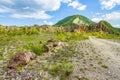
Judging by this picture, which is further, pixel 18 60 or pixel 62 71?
pixel 18 60

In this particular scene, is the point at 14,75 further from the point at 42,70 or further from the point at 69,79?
the point at 69,79

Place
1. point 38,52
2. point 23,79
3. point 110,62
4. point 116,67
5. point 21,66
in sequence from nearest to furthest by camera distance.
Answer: point 23,79 < point 21,66 < point 116,67 < point 110,62 < point 38,52

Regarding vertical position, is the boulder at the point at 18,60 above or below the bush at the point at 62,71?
above

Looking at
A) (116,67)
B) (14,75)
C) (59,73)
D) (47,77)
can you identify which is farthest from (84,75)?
(14,75)

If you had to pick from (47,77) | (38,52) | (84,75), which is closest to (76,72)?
(84,75)

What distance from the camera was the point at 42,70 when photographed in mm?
20828

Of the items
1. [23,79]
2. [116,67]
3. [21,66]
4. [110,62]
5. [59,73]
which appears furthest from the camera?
[110,62]

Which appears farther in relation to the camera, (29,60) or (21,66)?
(29,60)

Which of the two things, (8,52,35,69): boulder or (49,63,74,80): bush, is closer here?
(49,63,74,80): bush

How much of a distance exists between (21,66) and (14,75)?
277 centimetres

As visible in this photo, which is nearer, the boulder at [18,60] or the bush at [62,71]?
the bush at [62,71]

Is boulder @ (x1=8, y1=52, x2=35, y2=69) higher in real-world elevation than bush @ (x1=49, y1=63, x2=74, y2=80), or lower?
higher

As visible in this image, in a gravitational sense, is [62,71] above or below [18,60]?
below

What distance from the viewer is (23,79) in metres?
18.3
